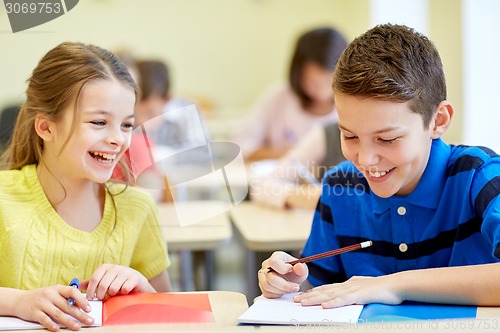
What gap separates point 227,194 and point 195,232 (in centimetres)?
69

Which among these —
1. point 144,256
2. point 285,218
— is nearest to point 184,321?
point 144,256

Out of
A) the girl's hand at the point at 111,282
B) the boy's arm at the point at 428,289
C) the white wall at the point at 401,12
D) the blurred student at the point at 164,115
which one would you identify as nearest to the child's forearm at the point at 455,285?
the boy's arm at the point at 428,289

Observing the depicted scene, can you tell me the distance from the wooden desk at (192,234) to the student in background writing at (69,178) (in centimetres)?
28

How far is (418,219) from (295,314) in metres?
0.40

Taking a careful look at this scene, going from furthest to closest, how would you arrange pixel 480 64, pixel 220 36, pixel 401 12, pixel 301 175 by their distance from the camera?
pixel 220 36, pixel 401 12, pixel 480 64, pixel 301 175

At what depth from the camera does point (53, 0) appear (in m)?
1.55

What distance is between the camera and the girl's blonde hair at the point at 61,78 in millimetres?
1410

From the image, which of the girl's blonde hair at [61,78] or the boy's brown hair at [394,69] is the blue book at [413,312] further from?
the girl's blonde hair at [61,78]

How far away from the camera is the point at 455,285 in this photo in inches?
45.5

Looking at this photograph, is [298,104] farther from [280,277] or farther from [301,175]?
[280,277]

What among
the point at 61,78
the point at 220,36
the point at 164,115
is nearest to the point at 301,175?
the point at 164,115

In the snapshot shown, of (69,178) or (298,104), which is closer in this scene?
(69,178)

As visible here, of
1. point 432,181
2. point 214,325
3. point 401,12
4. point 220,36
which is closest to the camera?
point 214,325

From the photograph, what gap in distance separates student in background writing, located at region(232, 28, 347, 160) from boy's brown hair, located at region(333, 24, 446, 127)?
1633 millimetres
